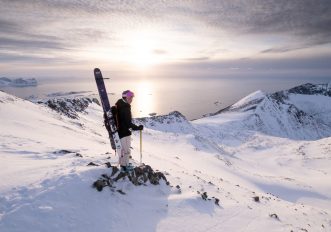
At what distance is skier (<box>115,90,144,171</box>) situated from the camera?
42.2ft

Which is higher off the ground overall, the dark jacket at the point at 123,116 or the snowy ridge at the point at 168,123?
the dark jacket at the point at 123,116

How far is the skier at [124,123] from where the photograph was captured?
12.9 m

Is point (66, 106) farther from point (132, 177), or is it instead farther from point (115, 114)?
point (132, 177)

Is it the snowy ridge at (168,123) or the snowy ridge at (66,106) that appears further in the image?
the snowy ridge at (168,123)

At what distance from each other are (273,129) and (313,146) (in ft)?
282

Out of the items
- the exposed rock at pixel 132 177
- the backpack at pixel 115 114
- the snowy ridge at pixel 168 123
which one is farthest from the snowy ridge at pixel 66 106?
the backpack at pixel 115 114

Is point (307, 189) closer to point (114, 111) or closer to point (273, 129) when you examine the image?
point (114, 111)

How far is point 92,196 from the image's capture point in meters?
10.8

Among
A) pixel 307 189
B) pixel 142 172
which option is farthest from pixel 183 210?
pixel 307 189

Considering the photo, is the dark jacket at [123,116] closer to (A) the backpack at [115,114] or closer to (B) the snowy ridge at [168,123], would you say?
(A) the backpack at [115,114]

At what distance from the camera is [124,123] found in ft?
42.3

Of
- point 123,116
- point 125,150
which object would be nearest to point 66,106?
point 125,150

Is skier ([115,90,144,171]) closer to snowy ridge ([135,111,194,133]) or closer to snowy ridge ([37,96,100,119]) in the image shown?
snowy ridge ([37,96,100,119])

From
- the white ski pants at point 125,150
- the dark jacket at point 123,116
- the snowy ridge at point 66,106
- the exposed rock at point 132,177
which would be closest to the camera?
the exposed rock at point 132,177
